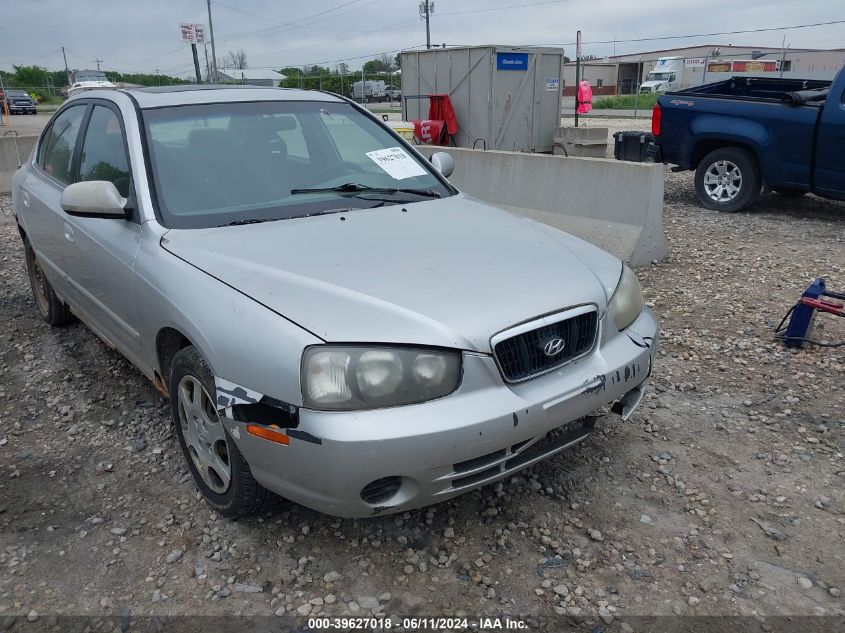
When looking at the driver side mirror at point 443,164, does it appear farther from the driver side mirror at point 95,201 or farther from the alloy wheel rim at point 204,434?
the alloy wheel rim at point 204,434

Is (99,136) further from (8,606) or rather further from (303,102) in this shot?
(8,606)

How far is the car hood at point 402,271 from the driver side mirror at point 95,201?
34 centimetres

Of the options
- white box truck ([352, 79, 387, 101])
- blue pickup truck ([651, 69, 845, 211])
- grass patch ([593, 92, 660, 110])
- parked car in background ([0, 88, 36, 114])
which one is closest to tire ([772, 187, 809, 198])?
blue pickup truck ([651, 69, 845, 211])

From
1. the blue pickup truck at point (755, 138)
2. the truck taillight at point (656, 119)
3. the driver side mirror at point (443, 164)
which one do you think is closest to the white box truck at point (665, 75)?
the truck taillight at point (656, 119)

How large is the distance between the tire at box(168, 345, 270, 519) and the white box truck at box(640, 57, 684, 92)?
125ft

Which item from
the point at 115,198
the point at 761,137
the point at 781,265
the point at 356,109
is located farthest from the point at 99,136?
the point at 761,137

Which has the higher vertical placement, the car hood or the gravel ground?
the car hood

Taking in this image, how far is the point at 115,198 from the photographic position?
120 inches

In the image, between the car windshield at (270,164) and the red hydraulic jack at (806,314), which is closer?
the car windshield at (270,164)

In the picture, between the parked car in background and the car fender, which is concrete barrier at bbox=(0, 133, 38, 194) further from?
the parked car in background

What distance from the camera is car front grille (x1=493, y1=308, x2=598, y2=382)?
2426 millimetres

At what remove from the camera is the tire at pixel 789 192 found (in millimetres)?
7855

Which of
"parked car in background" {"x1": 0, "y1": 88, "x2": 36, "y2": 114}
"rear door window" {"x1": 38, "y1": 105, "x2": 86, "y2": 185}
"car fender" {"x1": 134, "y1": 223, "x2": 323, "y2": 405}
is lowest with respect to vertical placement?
"car fender" {"x1": 134, "y1": 223, "x2": 323, "y2": 405}

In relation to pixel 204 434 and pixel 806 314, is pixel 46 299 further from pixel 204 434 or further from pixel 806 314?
pixel 806 314
